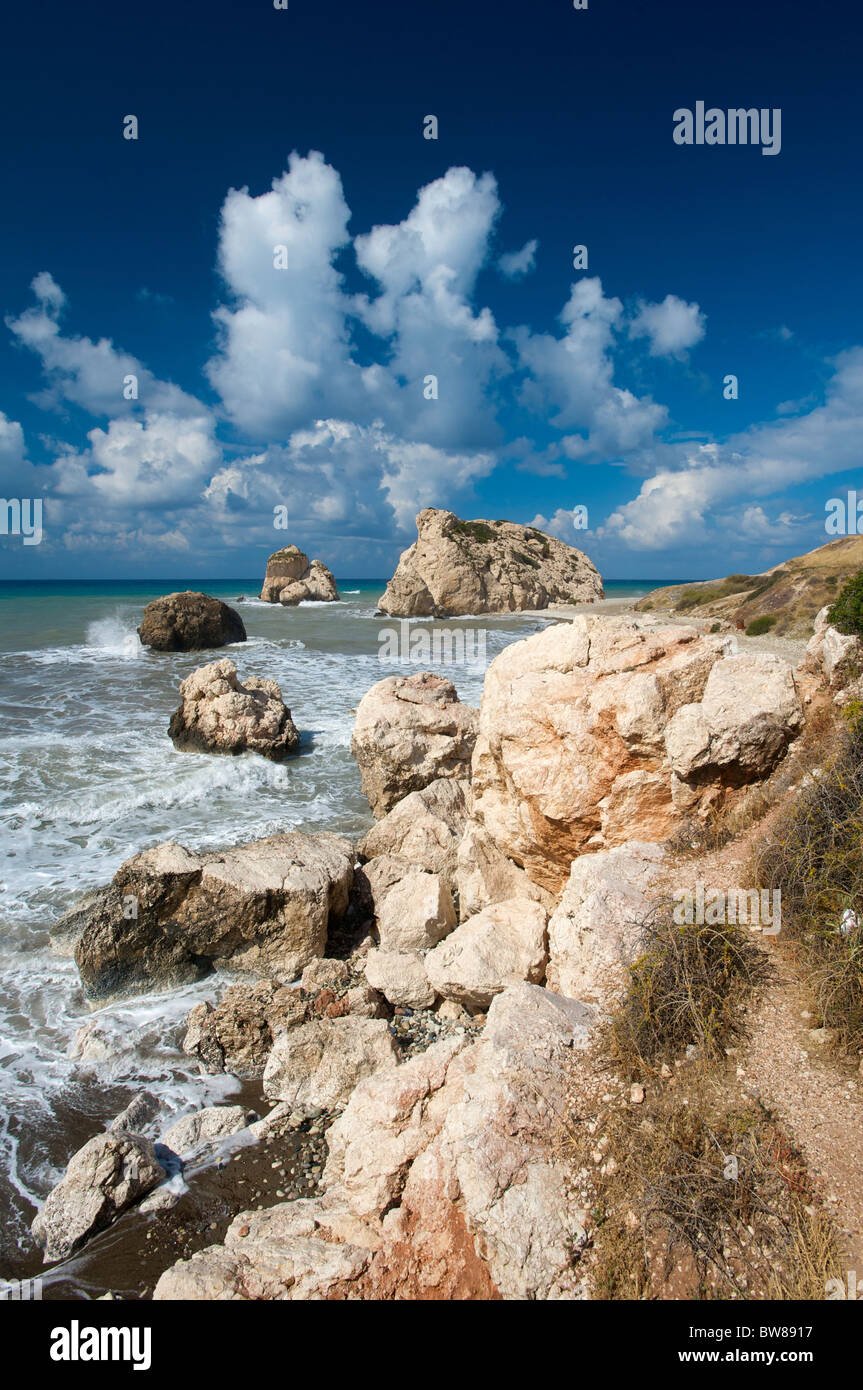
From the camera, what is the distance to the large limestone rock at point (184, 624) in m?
32.4

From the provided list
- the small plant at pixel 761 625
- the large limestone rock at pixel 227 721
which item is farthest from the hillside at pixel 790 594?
the large limestone rock at pixel 227 721

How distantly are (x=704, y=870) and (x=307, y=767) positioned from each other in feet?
36.6

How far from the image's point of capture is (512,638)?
41156mm

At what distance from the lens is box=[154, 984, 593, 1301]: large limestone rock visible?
3.21m

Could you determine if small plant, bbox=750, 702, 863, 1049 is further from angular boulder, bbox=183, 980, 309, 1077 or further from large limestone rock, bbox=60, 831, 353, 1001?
large limestone rock, bbox=60, 831, 353, 1001

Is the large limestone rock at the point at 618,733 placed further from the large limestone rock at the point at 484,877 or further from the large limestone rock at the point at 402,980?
the large limestone rock at the point at 402,980

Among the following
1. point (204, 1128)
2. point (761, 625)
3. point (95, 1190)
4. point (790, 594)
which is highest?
point (790, 594)

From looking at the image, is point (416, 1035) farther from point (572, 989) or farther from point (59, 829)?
point (59, 829)

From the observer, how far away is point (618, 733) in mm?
5984

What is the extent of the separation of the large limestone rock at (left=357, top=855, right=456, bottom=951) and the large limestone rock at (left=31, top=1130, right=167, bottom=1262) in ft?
10.4

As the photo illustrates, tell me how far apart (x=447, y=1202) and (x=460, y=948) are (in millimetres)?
2787

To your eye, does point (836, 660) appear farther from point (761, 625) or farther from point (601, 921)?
point (761, 625)

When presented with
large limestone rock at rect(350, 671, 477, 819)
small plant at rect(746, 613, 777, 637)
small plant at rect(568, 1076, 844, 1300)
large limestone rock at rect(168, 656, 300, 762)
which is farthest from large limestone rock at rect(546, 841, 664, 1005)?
small plant at rect(746, 613, 777, 637)

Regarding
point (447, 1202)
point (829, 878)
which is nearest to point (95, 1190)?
point (447, 1202)
